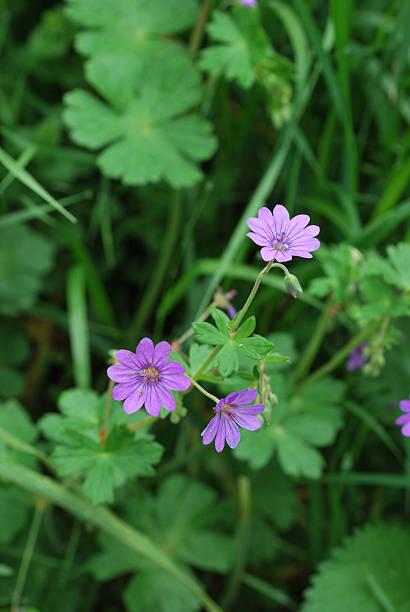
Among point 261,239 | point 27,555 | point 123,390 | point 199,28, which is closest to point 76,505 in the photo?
point 27,555

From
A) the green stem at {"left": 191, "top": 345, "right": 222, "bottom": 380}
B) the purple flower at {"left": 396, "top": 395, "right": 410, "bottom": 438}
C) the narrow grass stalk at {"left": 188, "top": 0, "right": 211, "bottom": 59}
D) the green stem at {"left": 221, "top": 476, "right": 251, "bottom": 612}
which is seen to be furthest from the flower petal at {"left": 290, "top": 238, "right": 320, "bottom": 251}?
the narrow grass stalk at {"left": 188, "top": 0, "right": 211, "bottom": 59}

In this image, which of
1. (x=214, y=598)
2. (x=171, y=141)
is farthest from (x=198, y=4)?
(x=214, y=598)

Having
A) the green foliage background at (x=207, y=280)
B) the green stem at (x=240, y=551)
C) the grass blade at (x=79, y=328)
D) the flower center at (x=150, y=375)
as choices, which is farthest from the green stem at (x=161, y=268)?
the flower center at (x=150, y=375)

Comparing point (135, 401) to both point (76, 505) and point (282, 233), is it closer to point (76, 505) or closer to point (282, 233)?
point (282, 233)

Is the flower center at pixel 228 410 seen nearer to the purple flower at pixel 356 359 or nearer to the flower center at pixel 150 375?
the flower center at pixel 150 375

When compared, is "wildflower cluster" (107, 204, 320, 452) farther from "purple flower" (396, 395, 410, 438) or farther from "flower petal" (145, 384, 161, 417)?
"purple flower" (396, 395, 410, 438)
